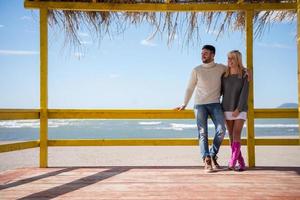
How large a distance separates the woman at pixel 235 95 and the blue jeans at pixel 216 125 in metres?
0.11

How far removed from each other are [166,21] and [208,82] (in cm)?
123

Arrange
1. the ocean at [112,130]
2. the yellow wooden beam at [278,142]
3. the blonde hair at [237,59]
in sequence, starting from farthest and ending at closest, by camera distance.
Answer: the ocean at [112,130], the yellow wooden beam at [278,142], the blonde hair at [237,59]

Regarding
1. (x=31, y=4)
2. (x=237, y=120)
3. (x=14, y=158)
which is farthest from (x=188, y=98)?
(x=14, y=158)

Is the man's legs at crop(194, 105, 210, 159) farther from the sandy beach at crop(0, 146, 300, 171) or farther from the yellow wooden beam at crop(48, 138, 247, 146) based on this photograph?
the sandy beach at crop(0, 146, 300, 171)

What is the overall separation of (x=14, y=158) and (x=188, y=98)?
11.5m

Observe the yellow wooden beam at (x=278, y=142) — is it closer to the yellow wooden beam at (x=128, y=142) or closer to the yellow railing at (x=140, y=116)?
the yellow railing at (x=140, y=116)

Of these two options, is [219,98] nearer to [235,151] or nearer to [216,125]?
[216,125]

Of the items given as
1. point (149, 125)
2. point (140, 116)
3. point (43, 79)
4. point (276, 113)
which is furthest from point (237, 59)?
point (149, 125)

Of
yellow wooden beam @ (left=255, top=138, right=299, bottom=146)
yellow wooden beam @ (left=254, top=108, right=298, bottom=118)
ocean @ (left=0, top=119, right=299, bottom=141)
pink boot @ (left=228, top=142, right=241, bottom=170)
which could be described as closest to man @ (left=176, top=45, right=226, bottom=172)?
pink boot @ (left=228, top=142, right=241, bottom=170)

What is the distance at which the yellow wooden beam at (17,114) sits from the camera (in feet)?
14.5

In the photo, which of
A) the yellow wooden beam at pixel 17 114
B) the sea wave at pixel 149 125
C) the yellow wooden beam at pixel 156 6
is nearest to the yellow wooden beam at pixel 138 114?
the yellow wooden beam at pixel 17 114

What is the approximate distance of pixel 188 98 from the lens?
16.4 feet

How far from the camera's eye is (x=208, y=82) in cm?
483

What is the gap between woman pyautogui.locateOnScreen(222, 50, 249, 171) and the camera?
4.73 m
